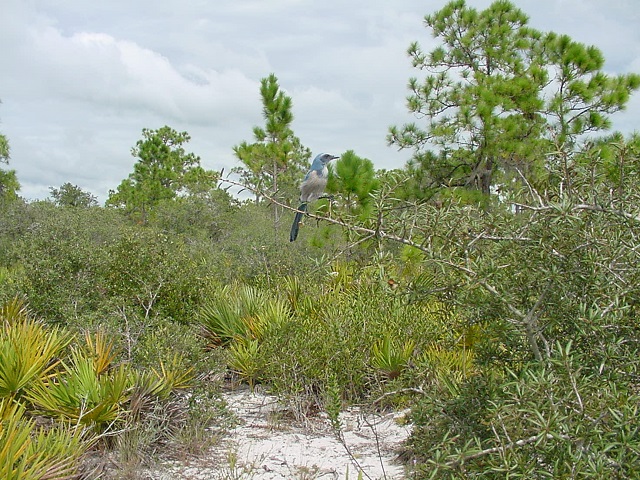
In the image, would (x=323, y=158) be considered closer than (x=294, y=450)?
No

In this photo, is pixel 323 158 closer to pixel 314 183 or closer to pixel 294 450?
pixel 314 183

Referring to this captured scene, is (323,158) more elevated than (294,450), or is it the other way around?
(323,158)

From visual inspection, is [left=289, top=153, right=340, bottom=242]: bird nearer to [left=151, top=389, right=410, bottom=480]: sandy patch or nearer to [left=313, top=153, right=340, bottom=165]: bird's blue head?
[left=313, top=153, right=340, bottom=165]: bird's blue head

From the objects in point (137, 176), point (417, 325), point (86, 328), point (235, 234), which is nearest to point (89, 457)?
point (86, 328)

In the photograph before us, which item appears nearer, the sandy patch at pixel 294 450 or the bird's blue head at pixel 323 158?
the sandy patch at pixel 294 450

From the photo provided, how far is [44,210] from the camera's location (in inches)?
686

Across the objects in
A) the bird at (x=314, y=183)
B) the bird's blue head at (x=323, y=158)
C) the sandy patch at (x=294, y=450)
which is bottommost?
the sandy patch at (x=294, y=450)

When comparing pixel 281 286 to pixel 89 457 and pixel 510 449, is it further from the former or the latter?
→ pixel 510 449

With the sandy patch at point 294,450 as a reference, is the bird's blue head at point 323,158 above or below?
above

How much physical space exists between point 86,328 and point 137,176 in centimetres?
2834

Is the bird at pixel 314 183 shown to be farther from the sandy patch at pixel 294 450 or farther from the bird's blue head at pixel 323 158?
the sandy patch at pixel 294 450

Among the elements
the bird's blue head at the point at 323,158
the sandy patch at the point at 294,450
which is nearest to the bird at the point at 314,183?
the bird's blue head at the point at 323,158

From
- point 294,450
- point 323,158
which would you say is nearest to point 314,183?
point 323,158

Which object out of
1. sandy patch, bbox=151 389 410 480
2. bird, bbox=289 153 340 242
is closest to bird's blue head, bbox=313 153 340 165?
bird, bbox=289 153 340 242
